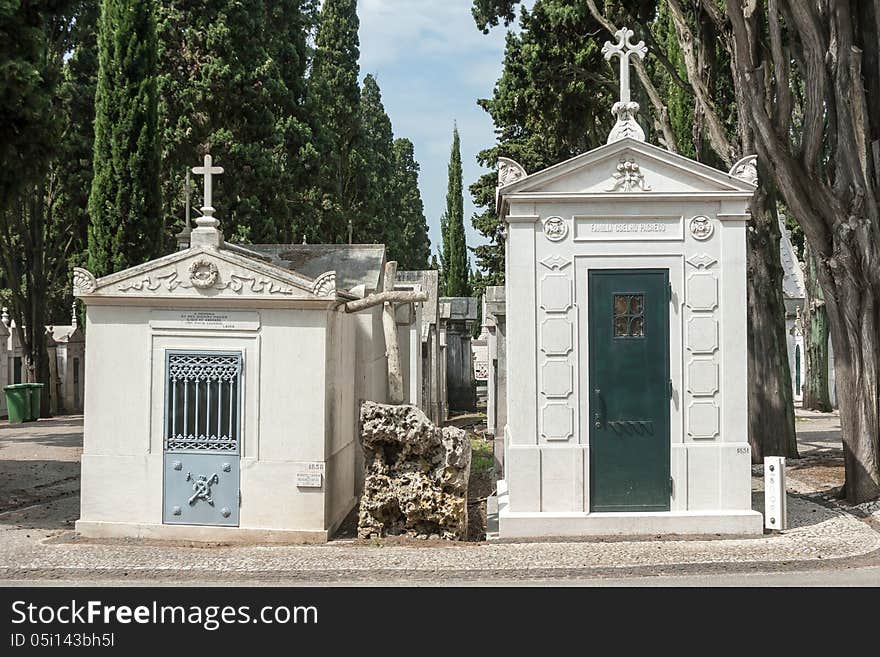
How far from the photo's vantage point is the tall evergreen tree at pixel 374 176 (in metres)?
38.7

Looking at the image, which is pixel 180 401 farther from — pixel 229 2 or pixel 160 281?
pixel 229 2

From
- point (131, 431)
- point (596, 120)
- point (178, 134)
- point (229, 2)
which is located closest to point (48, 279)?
point (178, 134)

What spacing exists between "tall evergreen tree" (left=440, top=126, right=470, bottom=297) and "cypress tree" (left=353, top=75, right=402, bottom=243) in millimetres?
11588

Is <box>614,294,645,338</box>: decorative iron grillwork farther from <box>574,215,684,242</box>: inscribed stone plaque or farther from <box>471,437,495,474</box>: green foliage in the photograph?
<box>471,437,495,474</box>: green foliage

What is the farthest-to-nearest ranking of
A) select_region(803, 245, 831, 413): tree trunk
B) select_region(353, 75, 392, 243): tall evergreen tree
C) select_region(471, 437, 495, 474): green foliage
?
select_region(353, 75, 392, 243): tall evergreen tree
select_region(803, 245, 831, 413): tree trunk
select_region(471, 437, 495, 474): green foliage

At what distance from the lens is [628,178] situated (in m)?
9.92

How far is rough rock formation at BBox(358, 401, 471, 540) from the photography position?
10188 millimetres

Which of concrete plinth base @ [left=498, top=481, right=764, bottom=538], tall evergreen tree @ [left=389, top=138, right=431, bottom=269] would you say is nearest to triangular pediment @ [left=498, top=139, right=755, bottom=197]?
concrete plinth base @ [left=498, top=481, right=764, bottom=538]

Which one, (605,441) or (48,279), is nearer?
(605,441)

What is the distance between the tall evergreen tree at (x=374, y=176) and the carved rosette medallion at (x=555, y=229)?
93.7ft

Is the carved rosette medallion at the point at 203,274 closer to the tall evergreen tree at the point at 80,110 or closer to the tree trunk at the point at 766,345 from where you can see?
the tree trunk at the point at 766,345

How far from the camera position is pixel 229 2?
25.2 meters

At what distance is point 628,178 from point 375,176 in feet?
101

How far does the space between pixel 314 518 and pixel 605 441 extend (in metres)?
3.22
